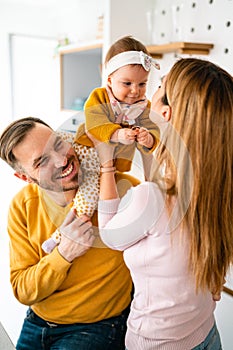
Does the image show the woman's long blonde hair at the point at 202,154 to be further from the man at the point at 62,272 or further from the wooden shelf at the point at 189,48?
the wooden shelf at the point at 189,48

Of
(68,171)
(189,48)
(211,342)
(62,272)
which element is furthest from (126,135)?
(189,48)

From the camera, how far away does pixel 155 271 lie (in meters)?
0.74

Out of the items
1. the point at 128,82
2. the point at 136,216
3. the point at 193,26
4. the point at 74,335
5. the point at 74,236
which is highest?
the point at 193,26

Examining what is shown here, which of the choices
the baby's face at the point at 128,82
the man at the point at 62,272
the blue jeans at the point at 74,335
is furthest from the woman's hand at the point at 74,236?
the baby's face at the point at 128,82

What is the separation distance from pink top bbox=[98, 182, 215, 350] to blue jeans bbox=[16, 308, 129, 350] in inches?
7.3

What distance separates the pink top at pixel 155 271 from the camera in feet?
2.34

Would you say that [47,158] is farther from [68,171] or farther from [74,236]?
[74,236]

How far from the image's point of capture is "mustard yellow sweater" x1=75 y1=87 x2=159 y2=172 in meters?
0.82

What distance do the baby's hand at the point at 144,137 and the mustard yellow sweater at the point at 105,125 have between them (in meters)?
0.02

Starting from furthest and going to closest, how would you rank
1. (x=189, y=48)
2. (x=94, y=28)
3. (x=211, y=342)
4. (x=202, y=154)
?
(x=94, y=28), (x=189, y=48), (x=211, y=342), (x=202, y=154)

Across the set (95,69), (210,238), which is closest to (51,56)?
(95,69)

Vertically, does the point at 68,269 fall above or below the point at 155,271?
below

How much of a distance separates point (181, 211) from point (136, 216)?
0.10m

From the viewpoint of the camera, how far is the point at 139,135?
0.80m
